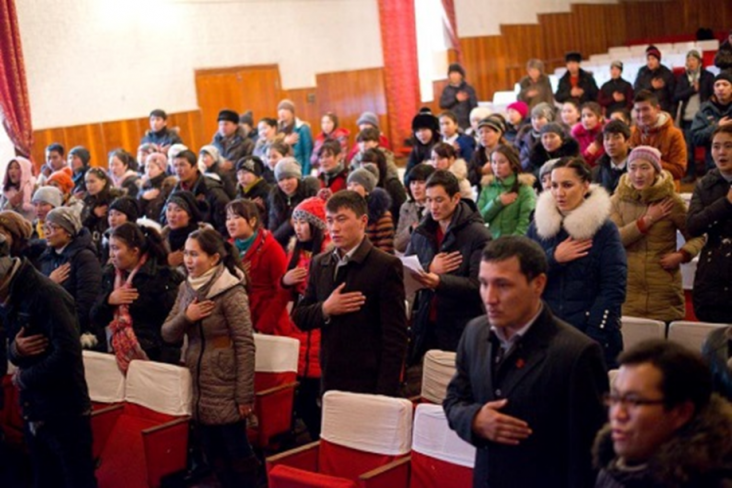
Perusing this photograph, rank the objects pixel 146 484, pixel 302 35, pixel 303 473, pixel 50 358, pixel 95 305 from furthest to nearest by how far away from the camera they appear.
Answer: pixel 302 35 → pixel 95 305 → pixel 146 484 → pixel 50 358 → pixel 303 473

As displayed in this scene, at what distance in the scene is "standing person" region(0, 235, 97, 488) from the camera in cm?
448

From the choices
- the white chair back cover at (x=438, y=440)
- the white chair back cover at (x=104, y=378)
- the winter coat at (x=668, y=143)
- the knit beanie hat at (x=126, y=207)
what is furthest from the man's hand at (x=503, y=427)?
the winter coat at (x=668, y=143)

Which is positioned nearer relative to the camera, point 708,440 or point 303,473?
point 708,440

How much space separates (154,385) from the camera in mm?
4922

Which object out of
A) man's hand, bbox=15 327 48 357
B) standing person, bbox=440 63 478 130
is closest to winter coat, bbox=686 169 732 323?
man's hand, bbox=15 327 48 357

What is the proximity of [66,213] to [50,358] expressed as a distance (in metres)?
1.36

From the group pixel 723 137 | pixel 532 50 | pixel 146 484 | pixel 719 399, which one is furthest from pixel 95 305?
pixel 532 50

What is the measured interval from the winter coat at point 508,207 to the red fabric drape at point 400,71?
10.00 meters

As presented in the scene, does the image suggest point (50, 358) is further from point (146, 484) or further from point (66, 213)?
point (66, 213)

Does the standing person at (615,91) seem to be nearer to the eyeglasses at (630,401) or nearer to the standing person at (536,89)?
the standing person at (536,89)

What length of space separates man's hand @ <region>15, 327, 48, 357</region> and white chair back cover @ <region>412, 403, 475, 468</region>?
1.69 metres

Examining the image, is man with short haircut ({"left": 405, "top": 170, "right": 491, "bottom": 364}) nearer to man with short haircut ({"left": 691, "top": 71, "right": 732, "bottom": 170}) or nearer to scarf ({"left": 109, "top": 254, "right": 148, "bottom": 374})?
scarf ({"left": 109, "top": 254, "right": 148, "bottom": 374})

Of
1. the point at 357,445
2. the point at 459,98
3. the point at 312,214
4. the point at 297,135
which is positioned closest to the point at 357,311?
the point at 357,445

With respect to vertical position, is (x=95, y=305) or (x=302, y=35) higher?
(x=302, y=35)
